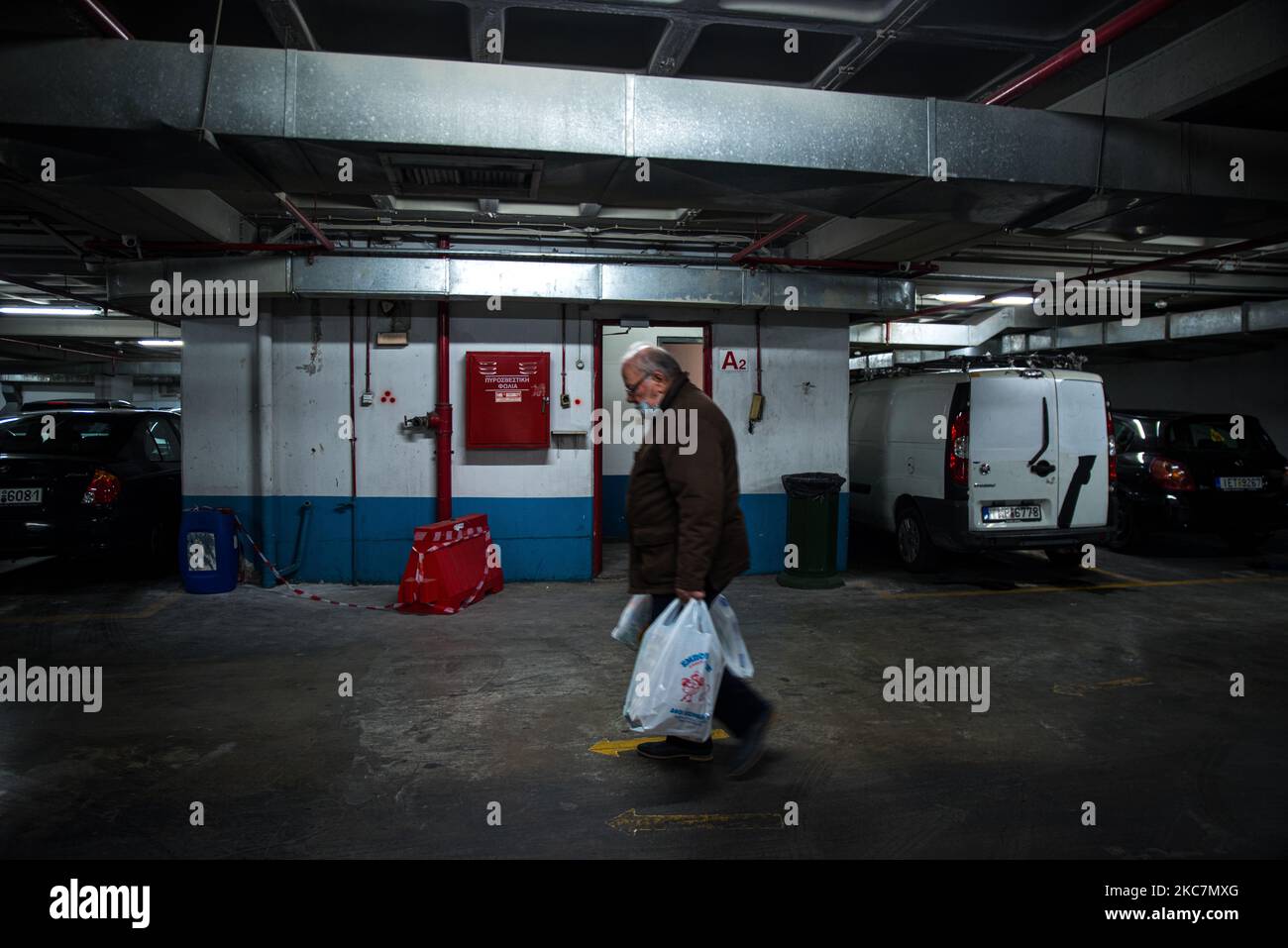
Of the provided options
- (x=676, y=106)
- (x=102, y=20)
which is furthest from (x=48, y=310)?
(x=676, y=106)

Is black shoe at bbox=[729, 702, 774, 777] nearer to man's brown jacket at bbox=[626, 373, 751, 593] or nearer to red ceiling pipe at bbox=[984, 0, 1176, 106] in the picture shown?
man's brown jacket at bbox=[626, 373, 751, 593]

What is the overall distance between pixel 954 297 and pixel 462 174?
32.4ft

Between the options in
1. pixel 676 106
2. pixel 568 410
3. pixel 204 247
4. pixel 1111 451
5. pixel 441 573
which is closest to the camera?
pixel 676 106

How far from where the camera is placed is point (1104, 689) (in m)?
4.78

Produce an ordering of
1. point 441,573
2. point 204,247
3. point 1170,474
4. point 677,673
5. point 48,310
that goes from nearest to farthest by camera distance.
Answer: point 677,673 → point 441,573 → point 204,247 → point 1170,474 → point 48,310

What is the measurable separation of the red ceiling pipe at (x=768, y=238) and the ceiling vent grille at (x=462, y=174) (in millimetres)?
2773

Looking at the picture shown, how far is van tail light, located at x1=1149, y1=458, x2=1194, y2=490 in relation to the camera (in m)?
8.86

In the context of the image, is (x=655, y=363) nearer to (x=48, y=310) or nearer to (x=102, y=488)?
(x=102, y=488)

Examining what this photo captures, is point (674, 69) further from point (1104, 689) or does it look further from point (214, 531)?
point (214, 531)

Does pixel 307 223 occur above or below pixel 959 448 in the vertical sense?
above

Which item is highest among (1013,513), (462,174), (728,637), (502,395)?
(462,174)

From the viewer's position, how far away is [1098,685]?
4.85m

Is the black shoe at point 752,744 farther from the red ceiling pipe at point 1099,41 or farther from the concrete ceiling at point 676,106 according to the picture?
the red ceiling pipe at point 1099,41

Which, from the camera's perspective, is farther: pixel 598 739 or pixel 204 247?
pixel 204 247
